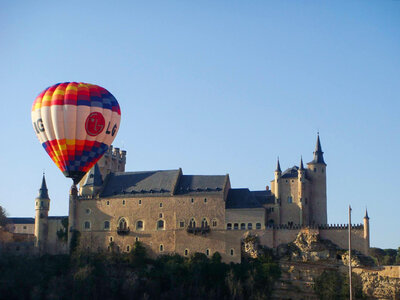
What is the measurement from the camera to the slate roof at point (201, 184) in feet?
301

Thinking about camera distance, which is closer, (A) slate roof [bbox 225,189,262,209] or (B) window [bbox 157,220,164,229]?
(A) slate roof [bbox 225,189,262,209]

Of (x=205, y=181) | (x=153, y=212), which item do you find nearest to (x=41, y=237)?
(x=153, y=212)

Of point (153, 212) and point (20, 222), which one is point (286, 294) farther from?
point (20, 222)

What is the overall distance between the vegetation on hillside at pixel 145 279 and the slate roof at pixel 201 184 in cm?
728

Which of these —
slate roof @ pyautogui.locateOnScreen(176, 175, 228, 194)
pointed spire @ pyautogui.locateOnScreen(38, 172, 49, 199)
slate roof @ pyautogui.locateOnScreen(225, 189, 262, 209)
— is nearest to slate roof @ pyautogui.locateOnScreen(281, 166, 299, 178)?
slate roof @ pyautogui.locateOnScreen(225, 189, 262, 209)

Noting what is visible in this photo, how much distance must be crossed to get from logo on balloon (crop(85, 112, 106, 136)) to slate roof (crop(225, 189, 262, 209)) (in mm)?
23885

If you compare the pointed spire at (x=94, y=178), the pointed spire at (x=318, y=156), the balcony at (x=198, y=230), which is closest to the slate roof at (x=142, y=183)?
the pointed spire at (x=94, y=178)

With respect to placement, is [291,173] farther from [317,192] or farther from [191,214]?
[191,214]

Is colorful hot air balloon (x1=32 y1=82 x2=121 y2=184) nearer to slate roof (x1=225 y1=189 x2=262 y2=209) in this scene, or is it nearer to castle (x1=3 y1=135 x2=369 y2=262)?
castle (x1=3 y1=135 x2=369 y2=262)

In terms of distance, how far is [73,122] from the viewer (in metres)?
70.0

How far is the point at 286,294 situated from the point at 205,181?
15403 millimetres

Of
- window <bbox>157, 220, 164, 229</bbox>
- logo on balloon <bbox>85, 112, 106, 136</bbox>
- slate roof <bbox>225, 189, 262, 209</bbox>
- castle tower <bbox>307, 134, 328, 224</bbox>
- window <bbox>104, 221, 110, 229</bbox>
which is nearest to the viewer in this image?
logo on balloon <bbox>85, 112, 106, 136</bbox>

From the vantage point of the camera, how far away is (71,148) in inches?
2773

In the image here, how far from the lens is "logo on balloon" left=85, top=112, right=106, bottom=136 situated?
231ft
